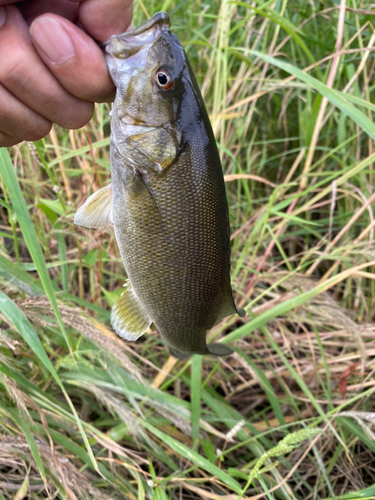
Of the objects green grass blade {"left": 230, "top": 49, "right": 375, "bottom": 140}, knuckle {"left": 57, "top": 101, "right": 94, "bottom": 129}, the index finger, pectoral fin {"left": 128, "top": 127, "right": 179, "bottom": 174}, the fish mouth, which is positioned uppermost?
the index finger

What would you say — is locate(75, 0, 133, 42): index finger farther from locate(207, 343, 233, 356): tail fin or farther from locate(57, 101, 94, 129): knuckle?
locate(207, 343, 233, 356): tail fin

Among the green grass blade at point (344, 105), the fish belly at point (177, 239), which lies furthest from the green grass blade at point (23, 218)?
the green grass blade at point (344, 105)

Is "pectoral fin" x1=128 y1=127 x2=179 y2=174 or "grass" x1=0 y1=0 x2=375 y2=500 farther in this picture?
"grass" x1=0 y1=0 x2=375 y2=500

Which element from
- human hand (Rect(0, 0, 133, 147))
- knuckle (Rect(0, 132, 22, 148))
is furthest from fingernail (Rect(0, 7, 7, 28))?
knuckle (Rect(0, 132, 22, 148))

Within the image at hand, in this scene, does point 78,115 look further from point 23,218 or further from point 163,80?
point 23,218

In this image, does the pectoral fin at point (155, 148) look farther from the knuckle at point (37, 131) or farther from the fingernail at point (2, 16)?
the fingernail at point (2, 16)

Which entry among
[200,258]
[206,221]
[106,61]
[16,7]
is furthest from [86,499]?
[16,7]
